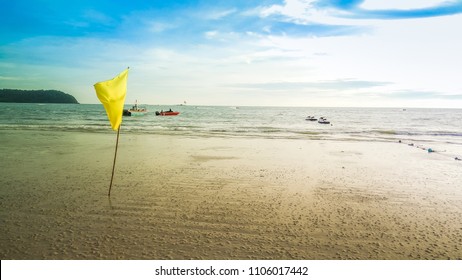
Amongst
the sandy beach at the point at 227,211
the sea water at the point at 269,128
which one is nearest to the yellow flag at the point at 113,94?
the sandy beach at the point at 227,211

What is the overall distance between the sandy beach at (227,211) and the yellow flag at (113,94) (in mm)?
2057

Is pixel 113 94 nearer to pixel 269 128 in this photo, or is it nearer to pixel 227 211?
pixel 227 211

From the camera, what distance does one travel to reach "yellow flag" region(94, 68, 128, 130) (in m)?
6.35

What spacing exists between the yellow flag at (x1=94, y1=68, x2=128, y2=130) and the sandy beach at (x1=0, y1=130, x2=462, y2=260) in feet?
6.75

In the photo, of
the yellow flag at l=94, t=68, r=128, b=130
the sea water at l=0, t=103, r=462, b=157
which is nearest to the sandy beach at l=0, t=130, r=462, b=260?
the yellow flag at l=94, t=68, r=128, b=130

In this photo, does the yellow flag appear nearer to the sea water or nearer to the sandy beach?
the sandy beach

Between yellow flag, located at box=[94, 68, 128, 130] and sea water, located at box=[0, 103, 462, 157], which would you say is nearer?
yellow flag, located at box=[94, 68, 128, 130]

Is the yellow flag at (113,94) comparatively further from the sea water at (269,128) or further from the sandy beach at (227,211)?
the sea water at (269,128)

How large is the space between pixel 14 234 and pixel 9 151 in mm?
11251

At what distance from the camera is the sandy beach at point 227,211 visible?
4562 mm

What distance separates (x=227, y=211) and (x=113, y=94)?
12.0ft

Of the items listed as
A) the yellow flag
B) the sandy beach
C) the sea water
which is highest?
the yellow flag

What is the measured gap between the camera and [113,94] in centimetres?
646
